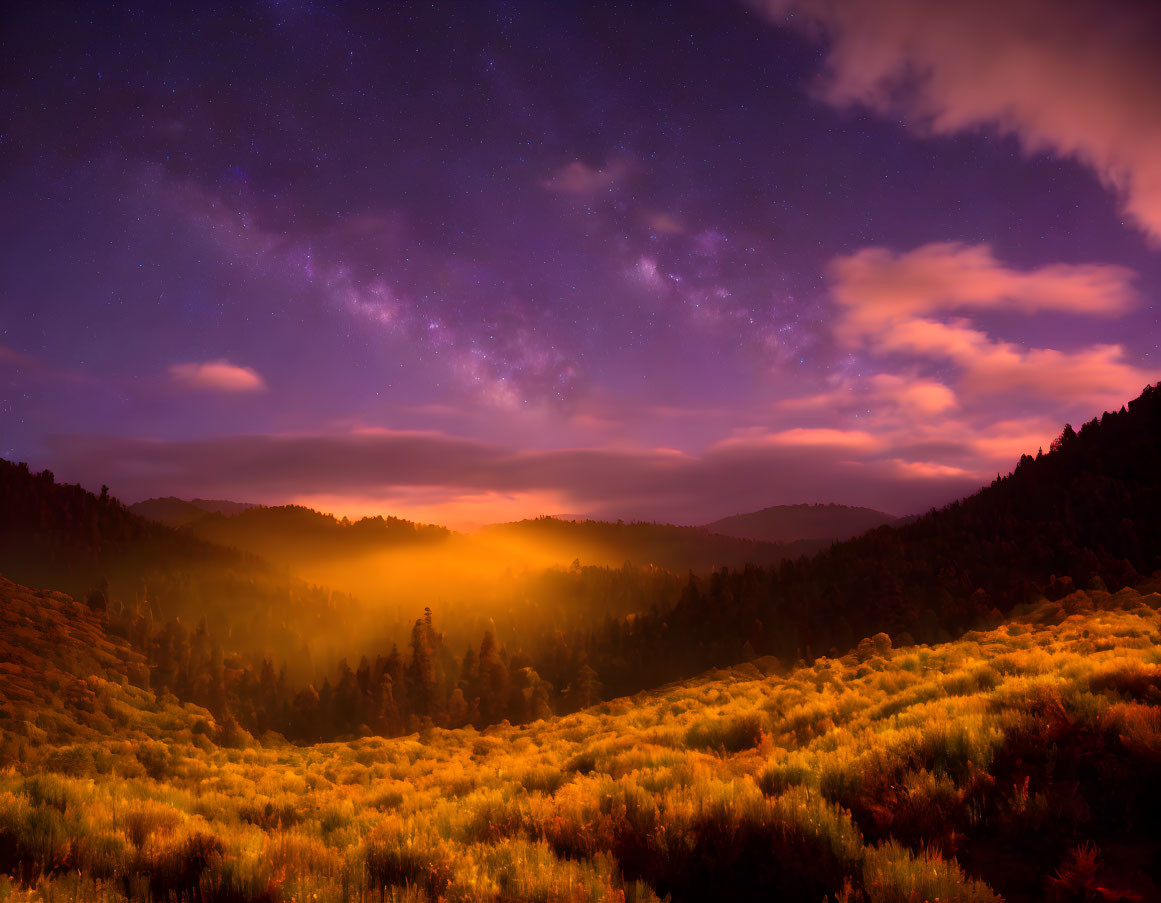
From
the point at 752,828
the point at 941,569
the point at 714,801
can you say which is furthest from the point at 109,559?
the point at 752,828

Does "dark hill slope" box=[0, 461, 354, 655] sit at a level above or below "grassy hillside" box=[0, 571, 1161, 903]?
below

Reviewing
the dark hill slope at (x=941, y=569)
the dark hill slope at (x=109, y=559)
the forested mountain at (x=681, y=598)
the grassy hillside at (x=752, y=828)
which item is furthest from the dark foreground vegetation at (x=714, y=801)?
the dark hill slope at (x=109, y=559)

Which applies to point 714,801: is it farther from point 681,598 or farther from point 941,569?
point 681,598

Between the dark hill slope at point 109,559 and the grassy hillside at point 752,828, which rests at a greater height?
the grassy hillside at point 752,828

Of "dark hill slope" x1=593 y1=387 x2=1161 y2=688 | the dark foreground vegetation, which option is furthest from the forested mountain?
the dark foreground vegetation

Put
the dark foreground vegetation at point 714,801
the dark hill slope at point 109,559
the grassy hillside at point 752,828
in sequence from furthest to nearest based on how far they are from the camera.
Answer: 1. the dark hill slope at point 109,559
2. the dark foreground vegetation at point 714,801
3. the grassy hillside at point 752,828

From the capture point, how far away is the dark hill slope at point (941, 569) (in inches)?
3674

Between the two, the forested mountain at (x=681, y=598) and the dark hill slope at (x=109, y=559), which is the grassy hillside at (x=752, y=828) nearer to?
the forested mountain at (x=681, y=598)

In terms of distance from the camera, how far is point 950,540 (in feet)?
414

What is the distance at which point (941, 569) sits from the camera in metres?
105

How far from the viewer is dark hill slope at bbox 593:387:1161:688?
93.3 metres

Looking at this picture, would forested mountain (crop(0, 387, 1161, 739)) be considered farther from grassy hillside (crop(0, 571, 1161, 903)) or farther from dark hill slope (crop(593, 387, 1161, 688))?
grassy hillside (crop(0, 571, 1161, 903))

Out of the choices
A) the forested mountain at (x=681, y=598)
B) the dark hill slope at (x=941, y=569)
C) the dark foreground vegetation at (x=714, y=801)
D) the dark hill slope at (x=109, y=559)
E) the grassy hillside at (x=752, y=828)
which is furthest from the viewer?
the dark hill slope at (x=109, y=559)

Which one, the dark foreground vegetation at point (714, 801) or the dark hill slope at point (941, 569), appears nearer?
the dark foreground vegetation at point (714, 801)
